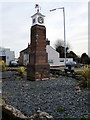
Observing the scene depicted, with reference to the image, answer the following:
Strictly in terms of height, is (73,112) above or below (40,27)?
below

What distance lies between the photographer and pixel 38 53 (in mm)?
12336

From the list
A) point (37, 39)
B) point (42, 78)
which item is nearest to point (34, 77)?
point (42, 78)

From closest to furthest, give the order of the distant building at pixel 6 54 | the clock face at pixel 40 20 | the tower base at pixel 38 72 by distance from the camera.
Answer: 1. the tower base at pixel 38 72
2. the clock face at pixel 40 20
3. the distant building at pixel 6 54

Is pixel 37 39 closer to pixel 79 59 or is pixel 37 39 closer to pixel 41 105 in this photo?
pixel 41 105

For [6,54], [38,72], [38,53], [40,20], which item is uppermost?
[40,20]

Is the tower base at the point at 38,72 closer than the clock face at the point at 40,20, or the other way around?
the tower base at the point at 38,72

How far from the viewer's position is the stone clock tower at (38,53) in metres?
12.3

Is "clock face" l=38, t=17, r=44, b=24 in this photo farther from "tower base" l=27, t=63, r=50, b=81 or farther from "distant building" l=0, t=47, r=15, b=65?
"distant building" l=0, t=47, r=15, b=65

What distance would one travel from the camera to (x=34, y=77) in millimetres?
12180

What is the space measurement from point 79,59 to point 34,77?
34003mm

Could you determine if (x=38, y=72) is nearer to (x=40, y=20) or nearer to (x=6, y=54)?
(x=40, y=20)

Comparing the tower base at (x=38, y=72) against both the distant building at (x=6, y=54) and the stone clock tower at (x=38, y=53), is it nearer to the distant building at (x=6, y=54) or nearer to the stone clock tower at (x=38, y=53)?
the stone clock tower at (x=38, y=53)

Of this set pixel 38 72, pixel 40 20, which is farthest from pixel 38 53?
pixel 40 20

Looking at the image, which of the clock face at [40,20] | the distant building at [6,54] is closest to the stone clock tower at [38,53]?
the clock face at [40,20]
